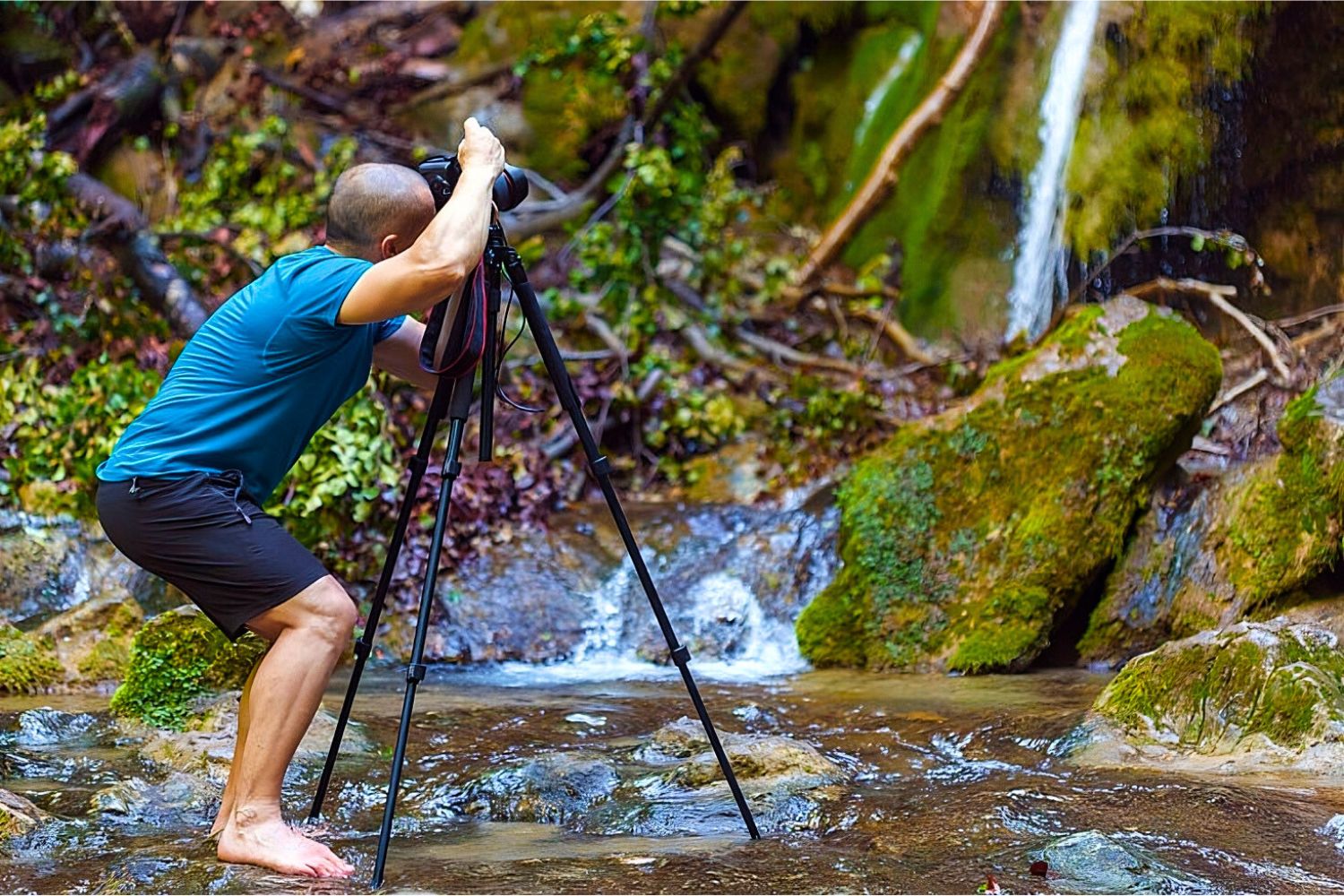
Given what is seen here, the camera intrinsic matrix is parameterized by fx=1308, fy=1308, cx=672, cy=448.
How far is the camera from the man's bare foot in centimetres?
160

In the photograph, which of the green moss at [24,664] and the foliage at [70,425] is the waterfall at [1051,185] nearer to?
the foliage at [70,425]

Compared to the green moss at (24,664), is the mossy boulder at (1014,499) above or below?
above

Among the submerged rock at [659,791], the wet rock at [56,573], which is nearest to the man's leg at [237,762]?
the submerged rock at [659,791]

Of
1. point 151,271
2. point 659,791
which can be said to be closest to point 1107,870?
point 659,791

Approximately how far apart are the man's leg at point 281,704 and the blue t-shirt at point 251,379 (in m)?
0.37

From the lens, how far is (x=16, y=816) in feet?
11.5

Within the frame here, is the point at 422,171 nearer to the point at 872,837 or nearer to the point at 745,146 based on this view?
the point at 872,837

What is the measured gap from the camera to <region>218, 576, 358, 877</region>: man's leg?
3.22m

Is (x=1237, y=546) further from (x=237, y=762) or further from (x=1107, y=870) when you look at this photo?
(x=237, y=762)

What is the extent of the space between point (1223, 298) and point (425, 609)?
21.7ft

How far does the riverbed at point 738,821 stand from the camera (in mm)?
3049

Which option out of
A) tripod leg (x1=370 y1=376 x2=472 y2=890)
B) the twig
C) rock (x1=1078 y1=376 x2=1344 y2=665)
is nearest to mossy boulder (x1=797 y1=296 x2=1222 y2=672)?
rock (x1=1078 y1=376 x2=1344 y2=665)

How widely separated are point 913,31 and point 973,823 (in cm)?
930

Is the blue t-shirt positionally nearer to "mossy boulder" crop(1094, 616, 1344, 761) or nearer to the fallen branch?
"mossy boulder" crop(1094, 616, 1344, 761)
